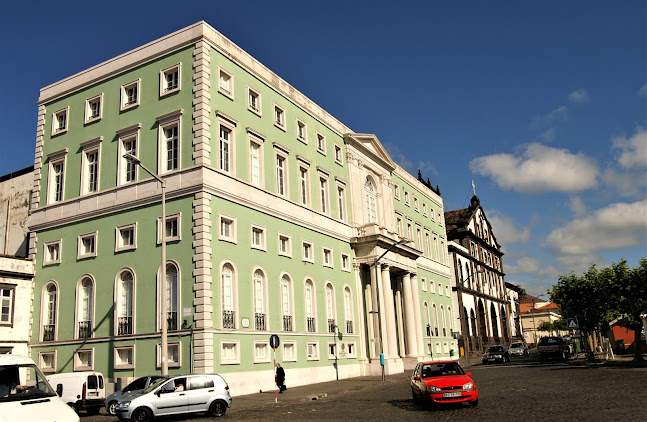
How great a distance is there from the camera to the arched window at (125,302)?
29.9 m

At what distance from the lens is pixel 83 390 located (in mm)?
24594

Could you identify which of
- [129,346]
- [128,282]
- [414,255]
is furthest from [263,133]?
[414,255]

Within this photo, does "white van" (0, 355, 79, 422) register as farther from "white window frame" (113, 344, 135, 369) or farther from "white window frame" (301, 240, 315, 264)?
"white window frame" (301, 240, 315, 264)

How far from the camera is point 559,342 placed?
5581cm

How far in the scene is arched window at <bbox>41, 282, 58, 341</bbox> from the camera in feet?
107

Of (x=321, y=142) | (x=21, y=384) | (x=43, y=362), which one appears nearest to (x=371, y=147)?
(x=321, y=142)

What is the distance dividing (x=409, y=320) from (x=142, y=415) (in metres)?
31.8

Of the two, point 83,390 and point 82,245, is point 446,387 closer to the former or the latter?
point 83,390

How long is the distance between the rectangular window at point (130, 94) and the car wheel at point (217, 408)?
62.7 ft

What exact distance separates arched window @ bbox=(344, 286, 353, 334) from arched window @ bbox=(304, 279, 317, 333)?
4.45 metres

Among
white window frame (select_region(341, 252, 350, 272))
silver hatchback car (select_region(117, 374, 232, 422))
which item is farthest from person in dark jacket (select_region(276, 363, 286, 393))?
white window frame (select_region(341, 252, 350, 272))

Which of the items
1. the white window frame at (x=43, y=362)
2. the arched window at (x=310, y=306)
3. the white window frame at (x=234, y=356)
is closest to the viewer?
the white window frame at (x=234, y=356)

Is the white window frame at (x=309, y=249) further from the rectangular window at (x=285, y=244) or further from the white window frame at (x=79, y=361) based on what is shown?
the white window frame at (x=79, y=361)

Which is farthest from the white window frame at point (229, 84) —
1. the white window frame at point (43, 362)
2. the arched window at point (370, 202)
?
the arched window at point (370, 202)
